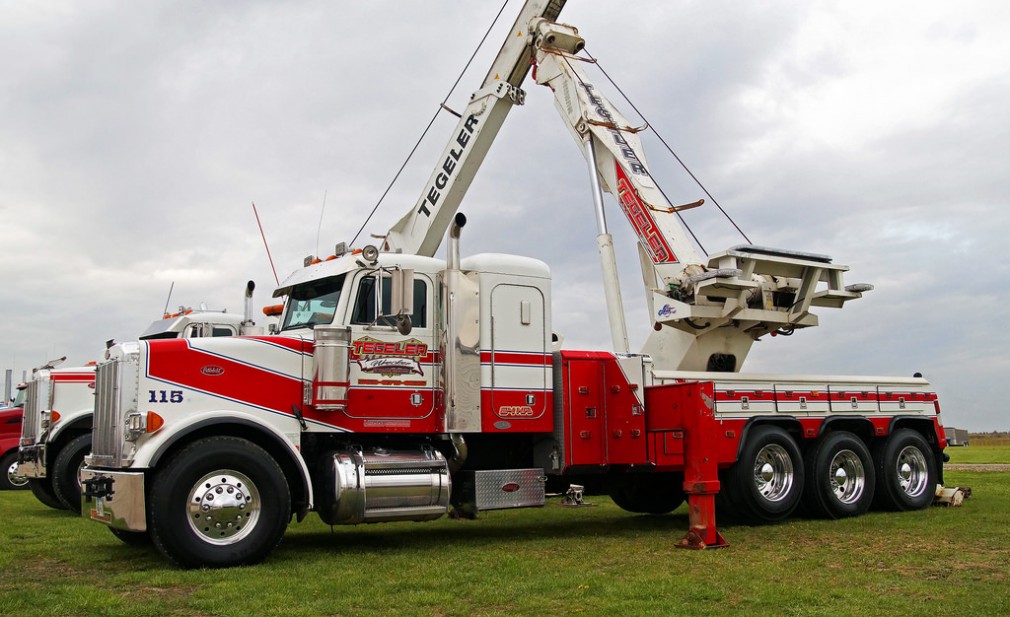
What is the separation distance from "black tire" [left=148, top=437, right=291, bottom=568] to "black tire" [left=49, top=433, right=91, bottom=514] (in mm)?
5350

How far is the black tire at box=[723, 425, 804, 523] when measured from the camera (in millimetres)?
11555

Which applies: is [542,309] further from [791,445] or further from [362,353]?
[791,445]

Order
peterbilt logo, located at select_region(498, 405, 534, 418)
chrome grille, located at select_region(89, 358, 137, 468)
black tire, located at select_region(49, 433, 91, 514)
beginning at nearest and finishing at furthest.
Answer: chrome grille, located at select_region(89, 358, 137, 468) < peterbilt logo, located at select_region(498, 405, 534, 418) < black tire, located at select_region(49, 433, 91, 514)

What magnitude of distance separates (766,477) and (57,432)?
→ 386 inches

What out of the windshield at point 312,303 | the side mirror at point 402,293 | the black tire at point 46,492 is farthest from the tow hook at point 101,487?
the black tire at point 46,492

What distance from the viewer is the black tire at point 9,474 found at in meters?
18.8

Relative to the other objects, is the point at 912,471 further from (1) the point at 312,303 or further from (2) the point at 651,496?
(1) the point at 312,303

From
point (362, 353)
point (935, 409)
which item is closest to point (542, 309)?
point (362, 353)

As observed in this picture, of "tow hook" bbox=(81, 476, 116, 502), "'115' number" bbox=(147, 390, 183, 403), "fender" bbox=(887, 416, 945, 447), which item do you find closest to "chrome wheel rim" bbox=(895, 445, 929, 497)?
"fender" bbox=(887, 416, 945, 447)

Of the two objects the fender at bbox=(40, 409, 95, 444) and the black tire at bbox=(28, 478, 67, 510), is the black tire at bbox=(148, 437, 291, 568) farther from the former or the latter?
the black tire at bbox=(28, 478, 67, 510)

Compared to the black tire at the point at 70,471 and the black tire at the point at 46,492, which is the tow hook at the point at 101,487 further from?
the black tire at the point at 46,492

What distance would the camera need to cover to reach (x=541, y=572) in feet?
26.7

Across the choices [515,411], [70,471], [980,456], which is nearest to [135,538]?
[70,471]

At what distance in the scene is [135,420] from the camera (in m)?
8.52
